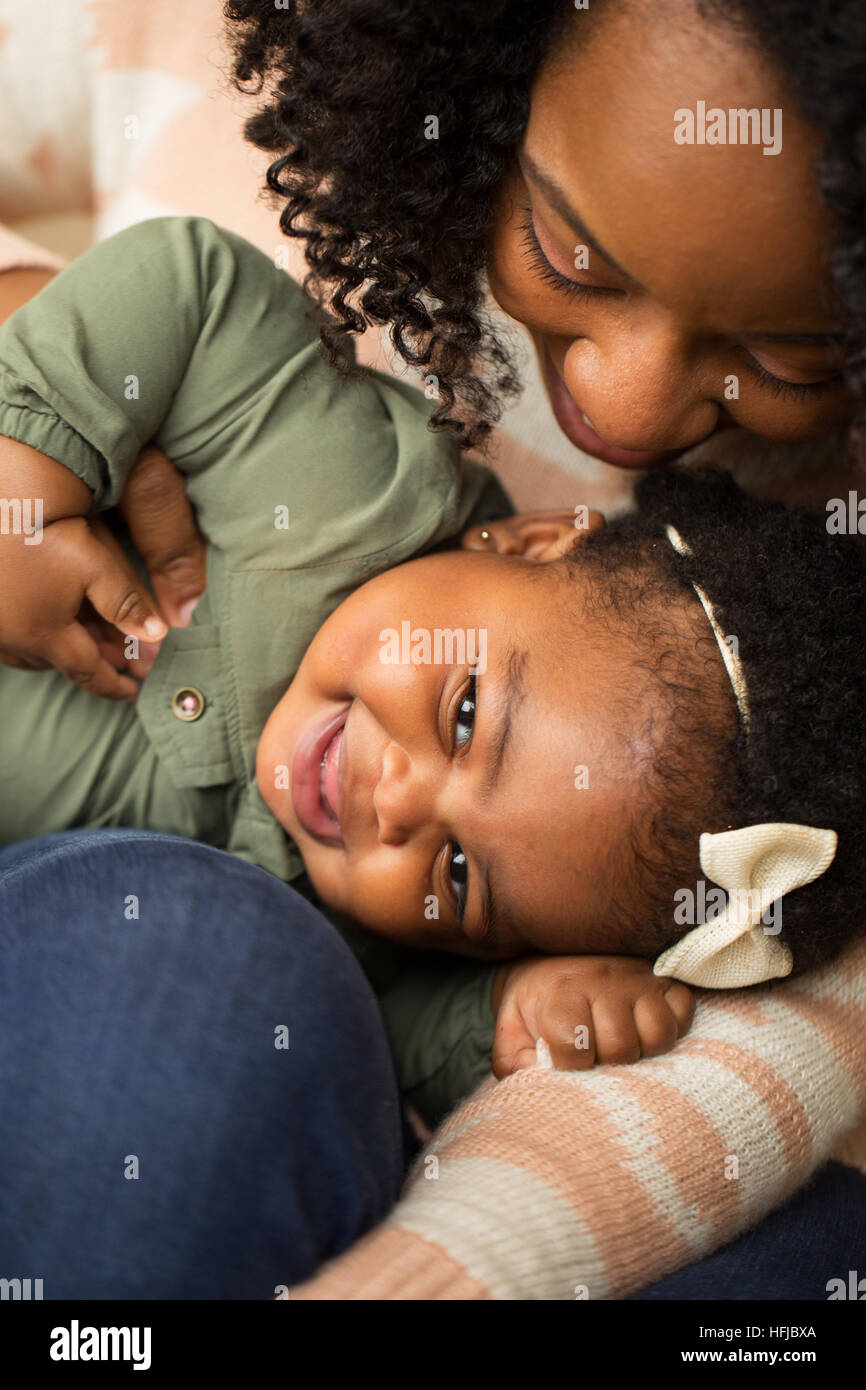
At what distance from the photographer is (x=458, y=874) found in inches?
45.7

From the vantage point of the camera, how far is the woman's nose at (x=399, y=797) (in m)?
1.10

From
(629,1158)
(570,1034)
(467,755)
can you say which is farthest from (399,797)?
(629,1158)

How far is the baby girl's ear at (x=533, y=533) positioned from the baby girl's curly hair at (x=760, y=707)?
0.10 meters

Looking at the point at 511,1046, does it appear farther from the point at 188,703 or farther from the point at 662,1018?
the point at 188,703

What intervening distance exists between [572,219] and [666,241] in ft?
0.32

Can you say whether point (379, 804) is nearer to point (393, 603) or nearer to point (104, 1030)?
point (393, 603)

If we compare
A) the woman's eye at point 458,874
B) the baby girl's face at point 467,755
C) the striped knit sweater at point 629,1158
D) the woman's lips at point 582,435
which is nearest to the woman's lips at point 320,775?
the baby girl's face at point 467,755

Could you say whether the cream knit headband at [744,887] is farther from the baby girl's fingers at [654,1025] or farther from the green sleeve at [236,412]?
the green sleeve at [236,412]

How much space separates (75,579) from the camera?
1157 millimetres

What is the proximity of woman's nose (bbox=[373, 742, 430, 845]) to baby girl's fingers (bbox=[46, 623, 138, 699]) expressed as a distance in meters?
0.34

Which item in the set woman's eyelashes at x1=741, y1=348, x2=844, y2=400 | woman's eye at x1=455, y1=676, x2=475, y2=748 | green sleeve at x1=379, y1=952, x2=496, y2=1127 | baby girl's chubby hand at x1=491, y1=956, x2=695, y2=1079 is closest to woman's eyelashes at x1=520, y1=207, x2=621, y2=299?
woman's eyelashes at x1=741, y1=348, x2=844, y2=400

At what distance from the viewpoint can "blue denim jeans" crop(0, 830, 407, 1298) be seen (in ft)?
2.30

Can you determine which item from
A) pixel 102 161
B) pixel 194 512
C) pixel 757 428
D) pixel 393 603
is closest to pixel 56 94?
pixel 102 161

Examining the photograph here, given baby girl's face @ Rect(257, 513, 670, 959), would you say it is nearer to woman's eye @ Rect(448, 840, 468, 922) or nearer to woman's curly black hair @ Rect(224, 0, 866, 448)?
woman's eye @ Rect(448, 840, 468, 922)
